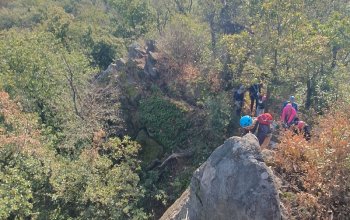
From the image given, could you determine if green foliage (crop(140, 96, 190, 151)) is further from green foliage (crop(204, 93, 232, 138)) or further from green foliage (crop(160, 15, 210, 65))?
green foliage (crop(160, 15, 210, 65))

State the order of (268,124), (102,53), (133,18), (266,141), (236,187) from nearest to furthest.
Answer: (236,187) → (268,124) → (266,141) → (102,53) → (133,18)

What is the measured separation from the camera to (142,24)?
138ft

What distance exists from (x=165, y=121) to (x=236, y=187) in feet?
47.4

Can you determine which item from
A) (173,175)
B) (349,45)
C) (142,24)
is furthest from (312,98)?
(142,24)

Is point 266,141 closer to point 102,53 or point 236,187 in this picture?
point 236,187

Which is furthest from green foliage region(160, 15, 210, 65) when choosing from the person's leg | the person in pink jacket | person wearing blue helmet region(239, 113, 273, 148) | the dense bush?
the dense bush

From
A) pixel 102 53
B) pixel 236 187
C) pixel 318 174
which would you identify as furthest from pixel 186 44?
pixel 236 187

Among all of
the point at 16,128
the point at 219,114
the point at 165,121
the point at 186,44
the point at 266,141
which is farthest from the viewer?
the point at 186,44

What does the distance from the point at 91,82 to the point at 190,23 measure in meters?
9.32

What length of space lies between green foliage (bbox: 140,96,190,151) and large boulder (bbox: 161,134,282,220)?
11837mm

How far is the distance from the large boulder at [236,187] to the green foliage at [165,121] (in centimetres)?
1184

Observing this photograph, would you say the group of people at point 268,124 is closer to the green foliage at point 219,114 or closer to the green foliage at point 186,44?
the green foliage at point 219,114

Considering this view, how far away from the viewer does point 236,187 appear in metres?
11.8

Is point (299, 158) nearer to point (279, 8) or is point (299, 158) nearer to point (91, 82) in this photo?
point (279, 8)
